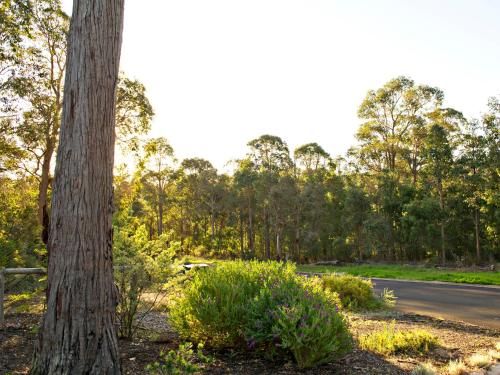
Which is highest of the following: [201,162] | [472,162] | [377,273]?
[201,162]

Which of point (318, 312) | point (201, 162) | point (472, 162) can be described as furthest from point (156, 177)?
point (318, 312)

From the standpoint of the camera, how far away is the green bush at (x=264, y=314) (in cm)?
459

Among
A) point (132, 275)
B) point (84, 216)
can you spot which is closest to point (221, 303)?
point (132, 275)

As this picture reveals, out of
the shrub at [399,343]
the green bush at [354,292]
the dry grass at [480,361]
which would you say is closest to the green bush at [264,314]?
the shrub at [399,343]

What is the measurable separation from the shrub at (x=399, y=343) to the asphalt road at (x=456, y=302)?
3349 millimetres

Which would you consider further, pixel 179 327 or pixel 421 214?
pixel 421 214

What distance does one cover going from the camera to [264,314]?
4.91m

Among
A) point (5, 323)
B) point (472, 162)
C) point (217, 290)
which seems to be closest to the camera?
point (217, 290)

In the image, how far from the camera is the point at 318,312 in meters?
4.77

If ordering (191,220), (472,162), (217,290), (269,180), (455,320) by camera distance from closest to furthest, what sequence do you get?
(217,290)
(455,320)
(472,162)
(269,180)
(191,220)

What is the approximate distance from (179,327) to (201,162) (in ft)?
153

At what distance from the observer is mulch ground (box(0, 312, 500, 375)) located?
4.79 metres

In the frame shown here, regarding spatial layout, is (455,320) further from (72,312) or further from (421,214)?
(421,214)

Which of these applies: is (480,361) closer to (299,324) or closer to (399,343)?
(399,343)
